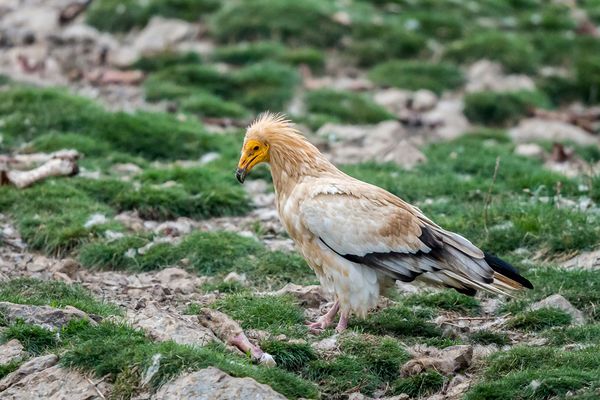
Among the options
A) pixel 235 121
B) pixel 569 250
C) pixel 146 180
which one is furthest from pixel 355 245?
pixel 235 121

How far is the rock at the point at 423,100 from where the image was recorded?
672 inches

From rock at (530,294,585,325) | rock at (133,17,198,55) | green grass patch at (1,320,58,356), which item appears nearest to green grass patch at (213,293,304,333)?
green grass patch at (1,320,58,356)

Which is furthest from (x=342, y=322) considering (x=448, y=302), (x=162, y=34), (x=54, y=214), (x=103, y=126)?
(x=162, y=34)

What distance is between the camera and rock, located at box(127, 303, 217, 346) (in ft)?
26.2

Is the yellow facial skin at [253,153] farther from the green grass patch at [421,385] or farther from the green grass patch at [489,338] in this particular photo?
the green grass patch at [421,385]

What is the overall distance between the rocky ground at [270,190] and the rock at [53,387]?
17mm

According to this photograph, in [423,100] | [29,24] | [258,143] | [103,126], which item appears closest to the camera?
[258,143]

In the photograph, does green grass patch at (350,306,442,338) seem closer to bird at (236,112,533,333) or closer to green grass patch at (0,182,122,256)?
bird at (236,112,533,333)

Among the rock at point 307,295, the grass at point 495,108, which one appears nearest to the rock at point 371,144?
the grass at point 495,108

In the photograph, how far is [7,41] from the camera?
61.2 ft

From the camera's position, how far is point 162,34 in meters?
18.9

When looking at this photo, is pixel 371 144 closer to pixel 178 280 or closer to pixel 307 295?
pixel 178 280

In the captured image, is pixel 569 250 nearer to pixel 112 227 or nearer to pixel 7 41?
pixel 112 227

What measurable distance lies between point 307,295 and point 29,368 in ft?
9.18
